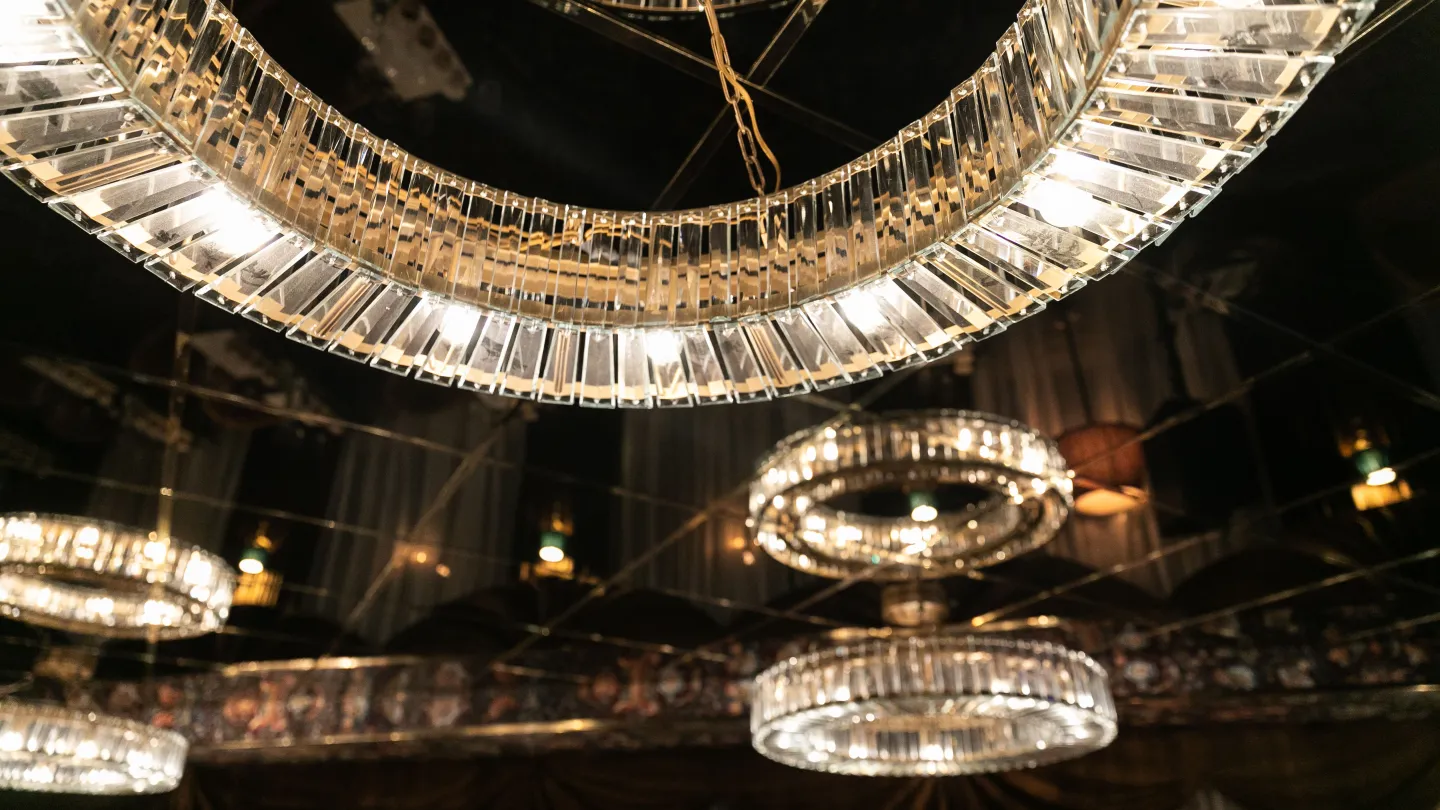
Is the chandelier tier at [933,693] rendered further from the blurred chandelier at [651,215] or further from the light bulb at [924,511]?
the blurred chandelier at [651,215]

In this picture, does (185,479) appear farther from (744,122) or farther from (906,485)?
(744,122)

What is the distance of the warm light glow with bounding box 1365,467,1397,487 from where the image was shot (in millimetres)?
4593

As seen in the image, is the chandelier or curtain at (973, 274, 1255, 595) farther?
curtain at (973, 274, 1255, 595)

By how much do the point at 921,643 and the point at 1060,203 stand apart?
386 cm

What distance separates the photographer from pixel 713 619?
21.3ft

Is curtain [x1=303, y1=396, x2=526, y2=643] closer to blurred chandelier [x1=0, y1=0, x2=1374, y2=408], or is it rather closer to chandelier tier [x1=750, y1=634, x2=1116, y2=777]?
chandelier tier [x1=750, y1=634, x2=1116, y2=777]

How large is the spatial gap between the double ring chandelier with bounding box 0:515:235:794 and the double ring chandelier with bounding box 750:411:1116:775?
8.94 ft

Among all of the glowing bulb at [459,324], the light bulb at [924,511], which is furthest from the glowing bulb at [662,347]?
the light bulb at [924,511]

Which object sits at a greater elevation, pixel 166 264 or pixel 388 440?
pixel 388 440

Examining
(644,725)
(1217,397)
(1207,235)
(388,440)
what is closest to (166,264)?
(1207,235)

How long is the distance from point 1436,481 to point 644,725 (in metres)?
5.08

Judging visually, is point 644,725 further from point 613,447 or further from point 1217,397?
point 1217,397

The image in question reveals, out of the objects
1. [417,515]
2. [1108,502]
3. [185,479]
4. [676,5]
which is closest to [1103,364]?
[1108,502]

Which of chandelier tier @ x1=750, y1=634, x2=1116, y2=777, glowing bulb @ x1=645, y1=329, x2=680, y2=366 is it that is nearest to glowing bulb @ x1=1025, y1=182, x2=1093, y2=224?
glowing bulb @ x1=645, y1=329, x2=680, y2=366
